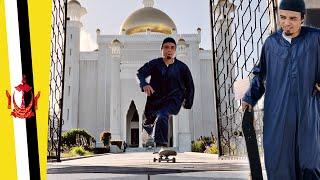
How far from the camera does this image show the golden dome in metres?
11.2

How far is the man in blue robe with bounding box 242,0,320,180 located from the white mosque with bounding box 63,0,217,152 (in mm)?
7535

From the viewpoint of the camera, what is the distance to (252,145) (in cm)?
137

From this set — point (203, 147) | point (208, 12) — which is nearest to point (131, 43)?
point (203, 147)

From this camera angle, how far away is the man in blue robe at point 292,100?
124 cm

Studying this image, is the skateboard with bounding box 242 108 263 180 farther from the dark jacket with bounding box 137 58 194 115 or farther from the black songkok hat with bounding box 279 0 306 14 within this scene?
the dark jacket with bounding box 137 58 194 115

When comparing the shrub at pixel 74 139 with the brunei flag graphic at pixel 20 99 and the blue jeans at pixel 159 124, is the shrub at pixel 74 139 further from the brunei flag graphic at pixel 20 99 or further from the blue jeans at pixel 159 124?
the brunei flag graphic at pixel 20 99

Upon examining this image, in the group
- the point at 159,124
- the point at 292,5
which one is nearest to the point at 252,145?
the point at 292,5

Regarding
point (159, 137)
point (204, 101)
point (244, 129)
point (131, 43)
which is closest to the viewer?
point (244, 129)

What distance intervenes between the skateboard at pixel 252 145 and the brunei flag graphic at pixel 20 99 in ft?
3.18

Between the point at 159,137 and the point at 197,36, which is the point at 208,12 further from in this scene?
the point at 197,36

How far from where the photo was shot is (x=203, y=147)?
799cm

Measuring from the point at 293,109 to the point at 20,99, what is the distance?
4.04 feet

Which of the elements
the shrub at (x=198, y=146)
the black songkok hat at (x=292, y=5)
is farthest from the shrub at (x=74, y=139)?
the black songkok hat at (x=292, y=5)

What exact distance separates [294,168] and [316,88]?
283 millimetres
